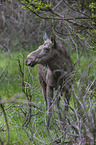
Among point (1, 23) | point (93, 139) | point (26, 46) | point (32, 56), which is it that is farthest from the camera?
point (1, 23)

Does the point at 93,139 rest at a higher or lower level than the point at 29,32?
higher

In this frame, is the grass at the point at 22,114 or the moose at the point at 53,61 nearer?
the grass at the point at 22,114

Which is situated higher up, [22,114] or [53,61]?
[53,61]

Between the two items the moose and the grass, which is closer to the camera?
the grass

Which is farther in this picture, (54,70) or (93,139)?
(54,70)

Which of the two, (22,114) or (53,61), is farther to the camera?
(22,114)

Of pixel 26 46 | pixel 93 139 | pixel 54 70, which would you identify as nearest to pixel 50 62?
pixel 54 70

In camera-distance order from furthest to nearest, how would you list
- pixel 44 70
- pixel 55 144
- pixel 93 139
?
pixel 44 70 → pixel 55 144 → pixel 93 139

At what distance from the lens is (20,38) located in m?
11.9

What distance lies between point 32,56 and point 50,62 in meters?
0.39

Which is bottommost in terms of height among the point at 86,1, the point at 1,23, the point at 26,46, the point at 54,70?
the point at 26,46

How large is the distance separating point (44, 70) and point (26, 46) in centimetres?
723

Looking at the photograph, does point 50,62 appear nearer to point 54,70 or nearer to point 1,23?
point 54,70

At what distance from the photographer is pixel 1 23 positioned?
1231 cm
